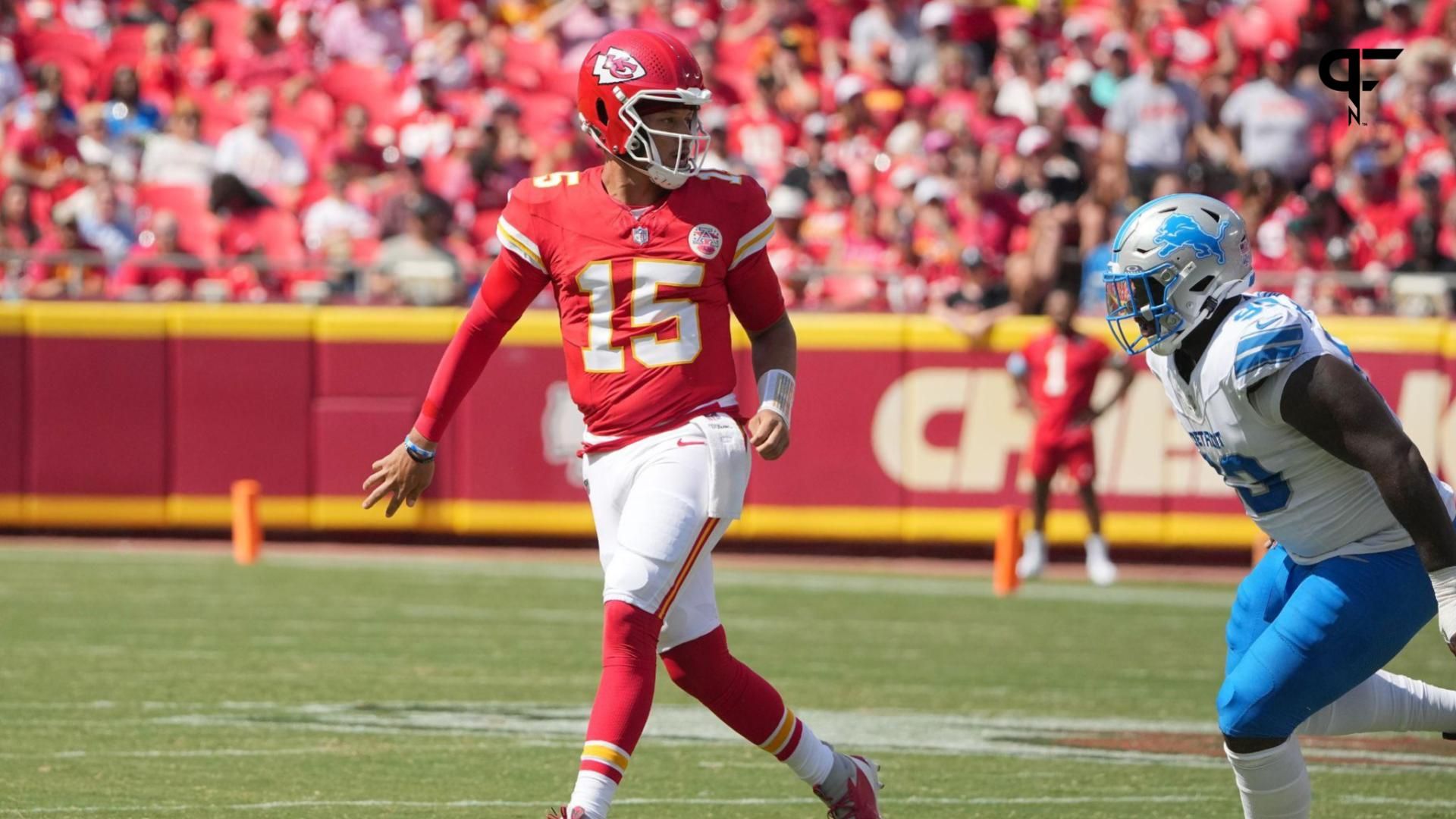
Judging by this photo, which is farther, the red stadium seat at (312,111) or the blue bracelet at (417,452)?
the red stadium seat at (312,111)

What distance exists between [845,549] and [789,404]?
30.7ft

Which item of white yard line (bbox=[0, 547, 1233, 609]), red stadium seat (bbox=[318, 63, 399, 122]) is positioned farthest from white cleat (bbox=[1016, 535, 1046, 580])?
red stadium seat (bbox=[318, 63, 399, 122])

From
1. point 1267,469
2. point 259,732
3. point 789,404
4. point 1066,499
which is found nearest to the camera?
point 1267,469

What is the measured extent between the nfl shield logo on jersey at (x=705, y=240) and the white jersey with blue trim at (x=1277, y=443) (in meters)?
1.13

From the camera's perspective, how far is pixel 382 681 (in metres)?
8.52

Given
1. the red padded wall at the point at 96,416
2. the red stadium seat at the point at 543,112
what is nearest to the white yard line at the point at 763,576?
the red padded wall at the point at 96,416

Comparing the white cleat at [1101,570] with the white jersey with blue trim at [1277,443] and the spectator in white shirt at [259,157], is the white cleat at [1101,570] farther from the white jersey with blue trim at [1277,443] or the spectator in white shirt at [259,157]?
the white jersey with blue trim at [1277,443]

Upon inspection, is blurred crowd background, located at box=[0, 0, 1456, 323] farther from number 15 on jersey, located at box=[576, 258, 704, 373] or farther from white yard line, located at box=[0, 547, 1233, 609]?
number 15 on jersey, located at box=[576, 258, 704, 373]

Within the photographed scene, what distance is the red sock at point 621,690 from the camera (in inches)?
190

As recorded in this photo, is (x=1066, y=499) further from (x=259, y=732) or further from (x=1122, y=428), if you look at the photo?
(x=259, y=732)

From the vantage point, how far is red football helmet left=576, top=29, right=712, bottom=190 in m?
5.20

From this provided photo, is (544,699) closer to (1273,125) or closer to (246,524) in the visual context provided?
(246,524)

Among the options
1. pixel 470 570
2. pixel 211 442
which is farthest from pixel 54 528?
pixel 470 570

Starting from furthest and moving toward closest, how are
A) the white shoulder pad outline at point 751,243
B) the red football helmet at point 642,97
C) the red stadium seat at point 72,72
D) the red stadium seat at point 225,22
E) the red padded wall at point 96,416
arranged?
1. the red stadium seat at point 225,22
2. the red stadium seat at point 72,72
3. the red padded wall at point 96,416
4. the white shoulder pad outline at point 751,243
5. the red football helmet at point 642,97
